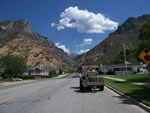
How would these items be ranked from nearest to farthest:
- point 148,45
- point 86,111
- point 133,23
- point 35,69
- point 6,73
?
point 86,111 < point 148,45 < point 6,73 < point 35,69 < point 133,23

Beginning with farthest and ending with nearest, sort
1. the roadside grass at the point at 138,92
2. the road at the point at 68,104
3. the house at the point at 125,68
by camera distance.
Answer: the house at the point at 125,68
the roadside grass at the point at 138,92
the road at the point at 68,104

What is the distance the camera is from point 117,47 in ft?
411

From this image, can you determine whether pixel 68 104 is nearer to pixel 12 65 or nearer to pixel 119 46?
pixel 12 65

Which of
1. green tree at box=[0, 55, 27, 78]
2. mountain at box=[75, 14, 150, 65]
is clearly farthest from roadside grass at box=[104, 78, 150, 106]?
mountain at box=[75, 14, 150, 65]

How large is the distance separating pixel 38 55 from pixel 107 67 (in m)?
61.7

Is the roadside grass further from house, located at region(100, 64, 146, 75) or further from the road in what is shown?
house, located at region(100, 64, 146, 75)

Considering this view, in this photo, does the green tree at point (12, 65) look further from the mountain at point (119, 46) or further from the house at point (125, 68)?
the mountain at point (119, 46)

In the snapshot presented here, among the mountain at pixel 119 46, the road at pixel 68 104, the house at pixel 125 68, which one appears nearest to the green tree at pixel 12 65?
the house at pixel 125 68

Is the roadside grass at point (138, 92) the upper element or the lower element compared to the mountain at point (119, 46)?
lower

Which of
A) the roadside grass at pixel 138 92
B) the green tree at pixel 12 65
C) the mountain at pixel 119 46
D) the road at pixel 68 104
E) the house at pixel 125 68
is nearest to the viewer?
the road at pixel 68 104

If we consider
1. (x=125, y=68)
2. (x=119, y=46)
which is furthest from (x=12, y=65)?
(x=119, y=46)

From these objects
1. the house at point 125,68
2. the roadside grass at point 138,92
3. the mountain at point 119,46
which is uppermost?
the mountain at point 119,46

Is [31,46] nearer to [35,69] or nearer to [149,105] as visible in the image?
[35,69]

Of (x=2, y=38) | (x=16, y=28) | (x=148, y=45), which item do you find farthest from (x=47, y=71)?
(x=148, y=45)
